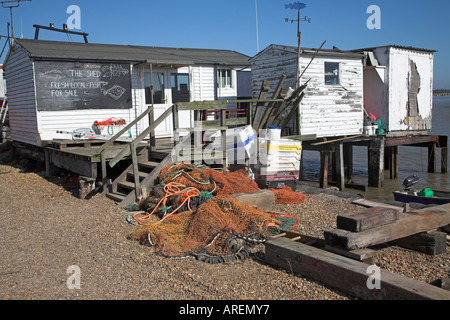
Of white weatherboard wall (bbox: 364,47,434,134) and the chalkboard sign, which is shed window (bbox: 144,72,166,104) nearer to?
the chalkboard sign

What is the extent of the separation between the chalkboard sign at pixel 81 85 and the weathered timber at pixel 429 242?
11124 mm

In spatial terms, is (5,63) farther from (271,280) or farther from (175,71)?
(271,280)

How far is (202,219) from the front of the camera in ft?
20.3

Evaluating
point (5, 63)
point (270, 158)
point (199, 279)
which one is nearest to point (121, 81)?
point (5, 63)

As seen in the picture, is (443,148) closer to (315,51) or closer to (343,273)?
(315,51)

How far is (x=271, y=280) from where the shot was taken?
4.73 m

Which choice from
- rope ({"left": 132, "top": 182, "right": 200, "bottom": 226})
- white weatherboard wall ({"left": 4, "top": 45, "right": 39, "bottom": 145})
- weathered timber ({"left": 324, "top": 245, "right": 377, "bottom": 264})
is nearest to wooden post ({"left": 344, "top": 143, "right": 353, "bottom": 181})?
rope ({"left": 132, "top": 182, "right": 200, "bottom": 226})

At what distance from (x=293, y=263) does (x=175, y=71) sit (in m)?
11.7

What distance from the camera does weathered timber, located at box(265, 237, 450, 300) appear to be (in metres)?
3.70

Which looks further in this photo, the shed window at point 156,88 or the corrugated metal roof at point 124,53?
the shed window at point 156,88

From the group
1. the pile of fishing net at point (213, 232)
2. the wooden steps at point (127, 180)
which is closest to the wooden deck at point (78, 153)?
the wooden steps at point (127, 180)

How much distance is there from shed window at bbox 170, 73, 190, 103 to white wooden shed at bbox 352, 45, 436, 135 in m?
6.83

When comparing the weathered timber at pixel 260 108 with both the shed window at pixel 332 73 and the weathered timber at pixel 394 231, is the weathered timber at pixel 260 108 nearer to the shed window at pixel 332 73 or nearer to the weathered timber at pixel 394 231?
the shed window at pixel 332 73

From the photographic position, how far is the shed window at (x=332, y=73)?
14459mm
